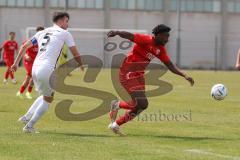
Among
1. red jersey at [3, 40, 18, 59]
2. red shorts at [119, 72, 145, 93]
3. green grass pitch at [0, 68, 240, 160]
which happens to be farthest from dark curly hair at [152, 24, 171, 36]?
red jersey at [3, 40, 18, 59]

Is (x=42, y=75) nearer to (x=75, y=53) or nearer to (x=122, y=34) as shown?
(x=75, y=53)

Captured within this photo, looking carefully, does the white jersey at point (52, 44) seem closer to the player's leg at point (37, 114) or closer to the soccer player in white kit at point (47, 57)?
the soccer player in white kit at point (47, 57)

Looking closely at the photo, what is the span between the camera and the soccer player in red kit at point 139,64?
1241 centimetres

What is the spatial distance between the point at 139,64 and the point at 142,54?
280mm

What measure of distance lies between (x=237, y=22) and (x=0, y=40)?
79.0 ft

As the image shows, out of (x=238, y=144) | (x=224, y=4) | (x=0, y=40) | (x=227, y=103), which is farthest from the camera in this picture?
(x=224, y=4)

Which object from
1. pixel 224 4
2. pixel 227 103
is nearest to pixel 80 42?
pixel 224 4

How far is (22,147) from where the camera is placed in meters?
10.5

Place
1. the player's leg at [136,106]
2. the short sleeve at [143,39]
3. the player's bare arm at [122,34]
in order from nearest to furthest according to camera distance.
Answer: the player's bare arm at [122,34]
the short sleeve at [143,39]
the player's leg at [136,106]

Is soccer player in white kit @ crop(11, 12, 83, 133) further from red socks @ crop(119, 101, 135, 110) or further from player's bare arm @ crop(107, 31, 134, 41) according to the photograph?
red socks @ crop(119, 101, 135, 110)

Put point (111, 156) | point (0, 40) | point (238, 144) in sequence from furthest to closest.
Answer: point (0, 40) < point (238, 144) < point (111, 156)

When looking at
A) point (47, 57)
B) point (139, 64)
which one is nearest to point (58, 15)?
point (47, 57)

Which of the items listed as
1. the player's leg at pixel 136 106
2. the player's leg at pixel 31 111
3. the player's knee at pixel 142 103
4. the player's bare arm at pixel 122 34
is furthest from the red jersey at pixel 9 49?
the player's bare arm at pixel 122 34

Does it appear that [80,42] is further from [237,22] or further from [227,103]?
[227,103]
